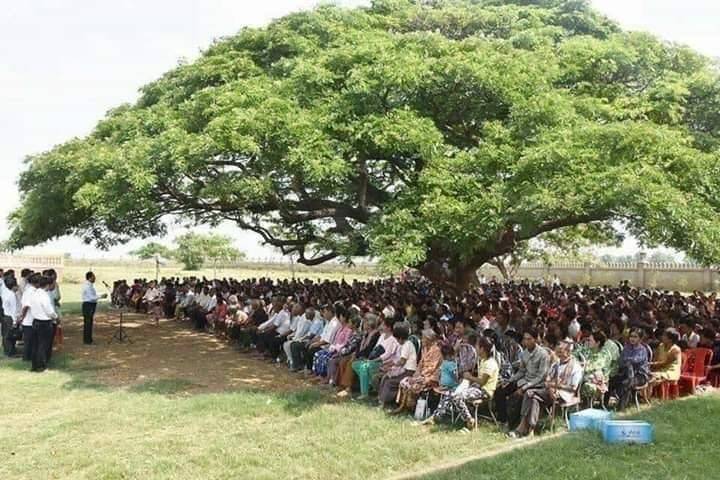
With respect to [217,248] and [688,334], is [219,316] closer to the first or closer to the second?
[688,334]

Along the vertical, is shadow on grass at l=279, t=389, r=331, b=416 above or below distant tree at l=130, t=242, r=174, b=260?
below

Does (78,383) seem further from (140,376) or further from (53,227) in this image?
(53,227)

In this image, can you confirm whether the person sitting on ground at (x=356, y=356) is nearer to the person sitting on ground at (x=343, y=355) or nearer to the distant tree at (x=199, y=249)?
the person sitting on ground at (x=343, y=355)

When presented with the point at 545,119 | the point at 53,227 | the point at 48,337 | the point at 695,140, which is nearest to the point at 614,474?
the point at 545,119

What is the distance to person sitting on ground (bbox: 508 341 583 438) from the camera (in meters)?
8.58

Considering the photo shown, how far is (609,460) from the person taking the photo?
7.20 m

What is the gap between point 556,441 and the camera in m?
7.89

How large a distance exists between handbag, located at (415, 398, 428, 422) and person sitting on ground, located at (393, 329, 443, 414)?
7.2 inches

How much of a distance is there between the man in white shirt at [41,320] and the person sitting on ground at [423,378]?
7529 millimetres

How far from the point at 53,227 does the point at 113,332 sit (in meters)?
3.80

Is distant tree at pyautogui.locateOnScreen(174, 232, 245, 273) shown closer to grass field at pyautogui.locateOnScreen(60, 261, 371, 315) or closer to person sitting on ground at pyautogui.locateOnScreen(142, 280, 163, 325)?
grass field at pyautogui.locateOnScreen(60, 261, 371, 315)

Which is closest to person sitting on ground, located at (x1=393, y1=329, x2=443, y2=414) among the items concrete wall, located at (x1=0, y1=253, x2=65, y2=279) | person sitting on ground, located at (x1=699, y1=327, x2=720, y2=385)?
person sitting on ground, located at (x1=699, y1=327, x2=720, y2=385)

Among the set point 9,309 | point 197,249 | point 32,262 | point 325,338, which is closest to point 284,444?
point 325,338

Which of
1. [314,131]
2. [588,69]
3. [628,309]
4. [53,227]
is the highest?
[588,69]
